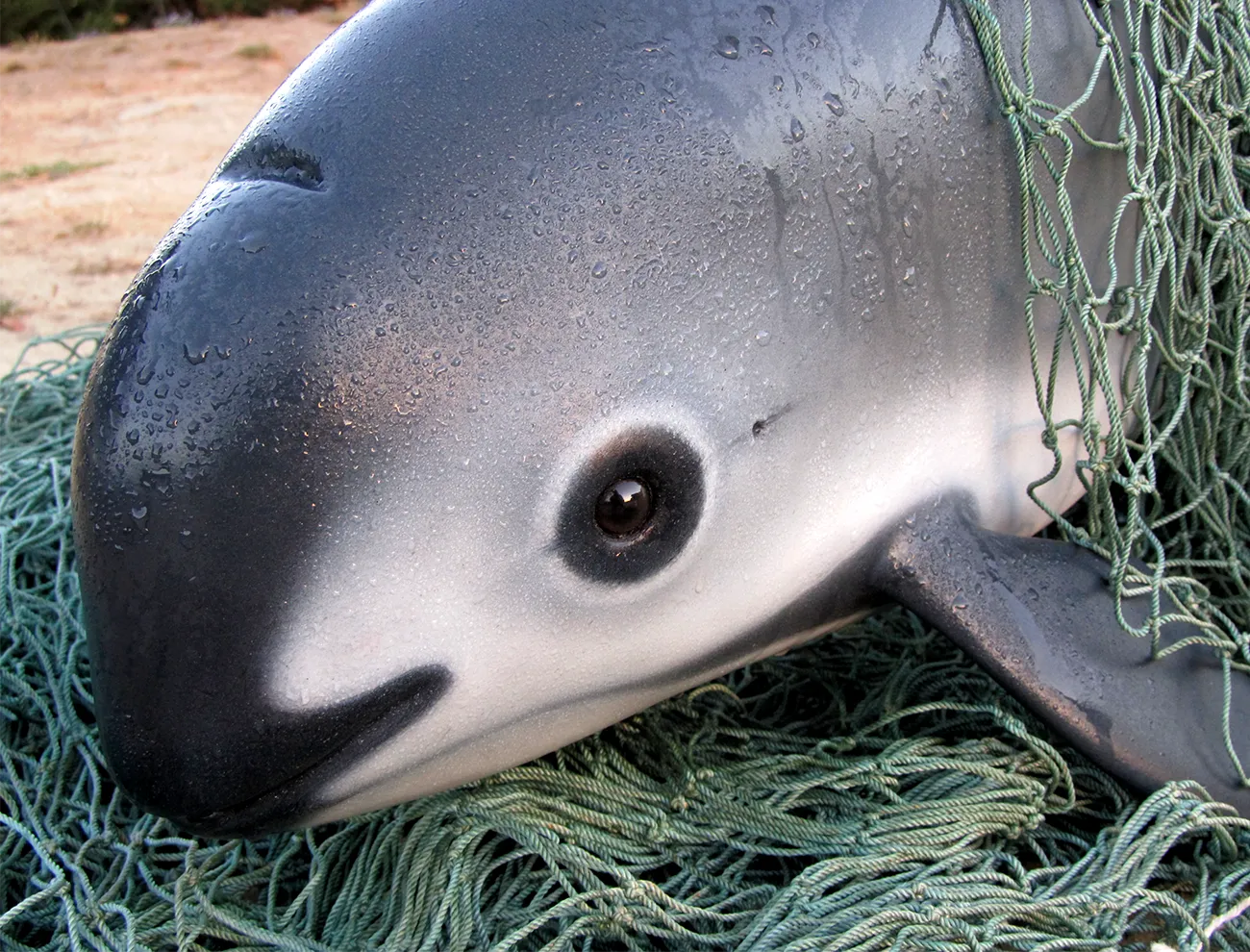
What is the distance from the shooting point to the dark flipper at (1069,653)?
2020mm

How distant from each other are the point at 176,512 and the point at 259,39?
1183cm

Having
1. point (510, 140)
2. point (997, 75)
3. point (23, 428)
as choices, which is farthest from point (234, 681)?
point (23, 428)

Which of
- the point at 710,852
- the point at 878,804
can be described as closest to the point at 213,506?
the point at 710,852

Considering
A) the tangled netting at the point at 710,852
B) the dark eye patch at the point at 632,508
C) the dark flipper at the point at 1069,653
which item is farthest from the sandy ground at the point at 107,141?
the dark flipper at the point at 1069,653

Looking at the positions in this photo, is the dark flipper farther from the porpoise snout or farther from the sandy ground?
the sandy ground

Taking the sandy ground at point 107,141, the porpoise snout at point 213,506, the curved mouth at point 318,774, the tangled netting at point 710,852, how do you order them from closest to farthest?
1. the porpoise snout at point 213,506
2. the curved mouth at point 318,774
3. the tangled netting at point 710,852
4. the sandy ground at point 107,141

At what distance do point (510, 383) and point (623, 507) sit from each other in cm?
25

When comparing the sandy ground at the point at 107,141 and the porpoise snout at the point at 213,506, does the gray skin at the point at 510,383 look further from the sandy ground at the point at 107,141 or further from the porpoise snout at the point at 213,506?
the sandy ground at the point at 107,141

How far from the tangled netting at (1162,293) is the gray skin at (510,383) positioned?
5.9 inches

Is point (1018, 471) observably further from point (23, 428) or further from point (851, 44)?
point (23, 428)

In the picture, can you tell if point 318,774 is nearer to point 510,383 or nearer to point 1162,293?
point 510,383

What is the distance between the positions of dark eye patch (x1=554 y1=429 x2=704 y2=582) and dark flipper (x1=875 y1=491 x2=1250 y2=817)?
44 centimetres

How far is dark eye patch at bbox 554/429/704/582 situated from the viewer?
68.6 inches

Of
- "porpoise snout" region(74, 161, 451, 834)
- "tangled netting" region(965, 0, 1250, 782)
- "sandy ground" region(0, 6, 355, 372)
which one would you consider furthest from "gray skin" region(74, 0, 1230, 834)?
"sandy ground" region(0, 6, 355, 372)
